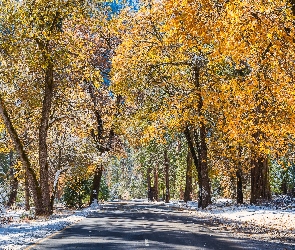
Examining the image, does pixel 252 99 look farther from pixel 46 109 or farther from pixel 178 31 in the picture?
pixel 46 109

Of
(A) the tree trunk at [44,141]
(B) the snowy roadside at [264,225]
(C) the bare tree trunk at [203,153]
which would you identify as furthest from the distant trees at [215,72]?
(A) the tree trunk at [44,141]

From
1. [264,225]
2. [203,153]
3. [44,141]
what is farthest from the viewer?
[203,153]

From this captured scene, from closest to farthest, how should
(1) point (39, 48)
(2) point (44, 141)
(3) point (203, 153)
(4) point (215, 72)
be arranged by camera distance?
(1) point (39, 48), (2) point (44, 141), (4) point (215, 72), (3) point (203, 153)

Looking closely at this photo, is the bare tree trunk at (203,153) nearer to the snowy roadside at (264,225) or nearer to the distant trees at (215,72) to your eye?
the distant trees at (215,72)

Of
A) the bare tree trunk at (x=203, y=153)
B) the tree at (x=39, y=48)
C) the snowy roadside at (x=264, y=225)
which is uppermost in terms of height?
the tree at (x=39, y=48)

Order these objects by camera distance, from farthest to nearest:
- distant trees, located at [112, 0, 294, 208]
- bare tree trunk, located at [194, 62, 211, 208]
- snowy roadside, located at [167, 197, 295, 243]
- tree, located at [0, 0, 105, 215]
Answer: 1. bare tree trunk, located at [194, 62, 211, 208]
2. tree, located at [0, 0, 105, 215]
3. snowy roadside, located at [167, 197, 295, 243]
4. distant trees, located at [112, 0, 294, 208]

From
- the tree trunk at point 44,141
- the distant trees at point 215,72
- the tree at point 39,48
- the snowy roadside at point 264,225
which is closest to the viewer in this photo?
the distant trees at point 215,72

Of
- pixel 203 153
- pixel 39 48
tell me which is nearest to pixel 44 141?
pixel 39 48

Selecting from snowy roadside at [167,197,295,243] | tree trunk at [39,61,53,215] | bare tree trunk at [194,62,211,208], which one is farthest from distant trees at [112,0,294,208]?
tree trunk at [39,61,53,215]

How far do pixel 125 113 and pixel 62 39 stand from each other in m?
16.7

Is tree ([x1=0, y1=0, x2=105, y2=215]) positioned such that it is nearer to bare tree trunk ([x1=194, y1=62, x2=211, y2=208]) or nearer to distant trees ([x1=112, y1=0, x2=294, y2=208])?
distant trees ([x1=112, y1=0, x2=294, y2=208])

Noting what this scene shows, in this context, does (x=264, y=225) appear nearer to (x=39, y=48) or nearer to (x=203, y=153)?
(x=203, y=153)

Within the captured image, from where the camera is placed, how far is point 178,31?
12695 mm

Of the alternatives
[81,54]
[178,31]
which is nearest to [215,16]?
[178,31]
